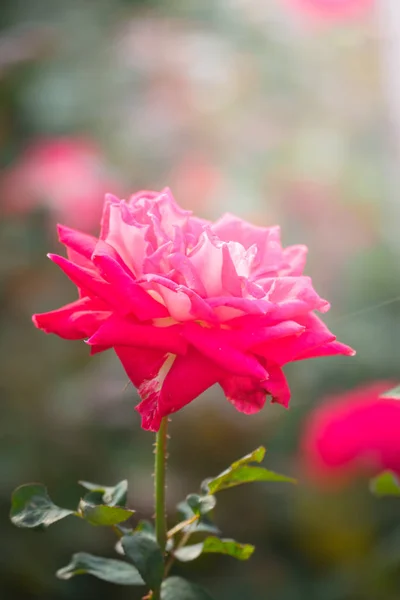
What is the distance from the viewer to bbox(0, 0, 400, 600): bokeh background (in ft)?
2.90

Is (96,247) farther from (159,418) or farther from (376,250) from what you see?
(376,250)

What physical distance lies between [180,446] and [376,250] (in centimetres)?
39

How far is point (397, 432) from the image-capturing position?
0.68 meters

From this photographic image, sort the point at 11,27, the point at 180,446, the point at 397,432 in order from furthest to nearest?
1. the point at 11,27
2. the point at 180,446
3. the point at 397,432

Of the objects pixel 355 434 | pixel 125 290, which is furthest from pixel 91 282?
pixel 355 434

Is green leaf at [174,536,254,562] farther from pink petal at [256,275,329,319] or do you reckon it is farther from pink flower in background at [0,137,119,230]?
pink flower in background at [0,137,119,230]

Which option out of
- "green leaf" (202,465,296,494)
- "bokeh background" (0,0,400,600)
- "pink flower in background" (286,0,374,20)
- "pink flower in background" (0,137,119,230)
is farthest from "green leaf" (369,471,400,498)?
"pink flower in background" (286,0,374,20)

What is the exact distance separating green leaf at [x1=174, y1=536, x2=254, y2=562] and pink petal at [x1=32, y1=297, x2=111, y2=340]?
5.5 inches

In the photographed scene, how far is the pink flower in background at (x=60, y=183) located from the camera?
3.28 ft

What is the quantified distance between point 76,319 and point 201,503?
4.8 inches

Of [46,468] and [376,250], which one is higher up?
[376,250]

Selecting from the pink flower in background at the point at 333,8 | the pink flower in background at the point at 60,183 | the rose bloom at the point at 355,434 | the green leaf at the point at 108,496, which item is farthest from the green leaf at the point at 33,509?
the pink flower in background at the point at 333,8

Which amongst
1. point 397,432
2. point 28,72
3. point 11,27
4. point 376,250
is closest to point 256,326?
point 397,432

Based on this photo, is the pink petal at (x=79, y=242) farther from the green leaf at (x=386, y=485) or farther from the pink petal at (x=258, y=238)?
the green leaf at (x=386, y=485)
